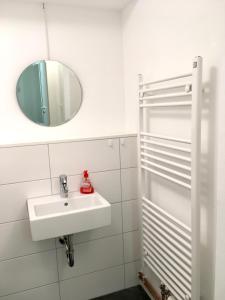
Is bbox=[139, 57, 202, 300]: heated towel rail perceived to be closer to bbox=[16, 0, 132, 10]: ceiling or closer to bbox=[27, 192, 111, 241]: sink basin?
bbox=[27, 192, 111, 241]: sink basin

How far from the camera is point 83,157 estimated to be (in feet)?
6.16

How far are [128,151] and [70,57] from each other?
2.72ft

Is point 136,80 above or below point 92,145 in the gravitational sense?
above

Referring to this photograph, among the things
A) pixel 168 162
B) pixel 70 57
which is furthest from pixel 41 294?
pixel 70 57

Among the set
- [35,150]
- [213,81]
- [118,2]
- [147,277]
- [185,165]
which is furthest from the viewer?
[147,277]

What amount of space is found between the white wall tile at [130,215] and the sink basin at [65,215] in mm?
323

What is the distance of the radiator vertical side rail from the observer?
1182 mm

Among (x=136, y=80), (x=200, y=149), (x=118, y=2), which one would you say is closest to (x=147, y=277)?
(x=200, y=149)

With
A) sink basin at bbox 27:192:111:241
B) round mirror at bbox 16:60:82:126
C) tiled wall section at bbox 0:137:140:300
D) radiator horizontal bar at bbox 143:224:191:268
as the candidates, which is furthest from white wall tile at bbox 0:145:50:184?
radiator horizontal bar at bbox 143:224:191:268

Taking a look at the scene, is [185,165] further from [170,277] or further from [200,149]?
[170,277]

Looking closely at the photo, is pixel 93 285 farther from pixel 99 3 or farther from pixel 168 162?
pixel 99 3

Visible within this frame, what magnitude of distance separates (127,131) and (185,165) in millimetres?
841

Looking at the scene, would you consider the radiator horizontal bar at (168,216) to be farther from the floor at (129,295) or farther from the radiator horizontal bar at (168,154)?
the floor at (129,295)

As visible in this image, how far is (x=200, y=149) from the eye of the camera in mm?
1243
